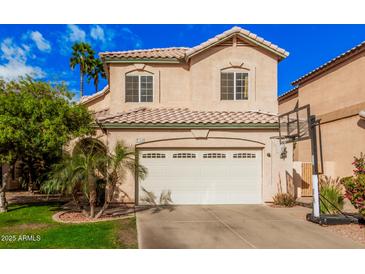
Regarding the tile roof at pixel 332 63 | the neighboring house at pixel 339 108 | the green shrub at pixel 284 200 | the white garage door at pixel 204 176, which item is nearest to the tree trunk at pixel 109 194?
the white garage door at pixel 204 176

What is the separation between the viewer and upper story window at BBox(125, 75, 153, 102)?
17.0 meters

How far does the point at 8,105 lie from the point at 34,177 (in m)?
10.6

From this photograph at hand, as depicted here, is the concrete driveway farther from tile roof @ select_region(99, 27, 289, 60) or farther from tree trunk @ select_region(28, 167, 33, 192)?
tree trunk @ select_region(28, 167, 33, 192)

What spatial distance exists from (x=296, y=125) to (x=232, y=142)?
332cm

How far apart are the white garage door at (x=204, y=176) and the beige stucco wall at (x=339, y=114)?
4.31 meters

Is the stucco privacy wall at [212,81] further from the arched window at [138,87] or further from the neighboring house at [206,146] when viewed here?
the arched window at [138,87]

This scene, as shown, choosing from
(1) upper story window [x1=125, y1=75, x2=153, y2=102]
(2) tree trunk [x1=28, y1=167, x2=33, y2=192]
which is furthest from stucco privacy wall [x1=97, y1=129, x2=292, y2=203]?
(2) tree trunk [x1=28, y1=167, x2=33, y2=192]

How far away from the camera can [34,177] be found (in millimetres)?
20141

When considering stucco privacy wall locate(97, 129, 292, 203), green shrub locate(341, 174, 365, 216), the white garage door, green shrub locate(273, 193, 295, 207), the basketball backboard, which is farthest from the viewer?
the white garage door

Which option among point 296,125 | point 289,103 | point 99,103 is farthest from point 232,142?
point 289,103

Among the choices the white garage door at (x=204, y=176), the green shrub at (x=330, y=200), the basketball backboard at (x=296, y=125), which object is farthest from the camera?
the white garage door at (x=204, y=176)

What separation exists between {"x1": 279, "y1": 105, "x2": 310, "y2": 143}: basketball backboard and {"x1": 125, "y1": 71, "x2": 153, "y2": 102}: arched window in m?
7.41

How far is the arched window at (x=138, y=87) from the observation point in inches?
667
